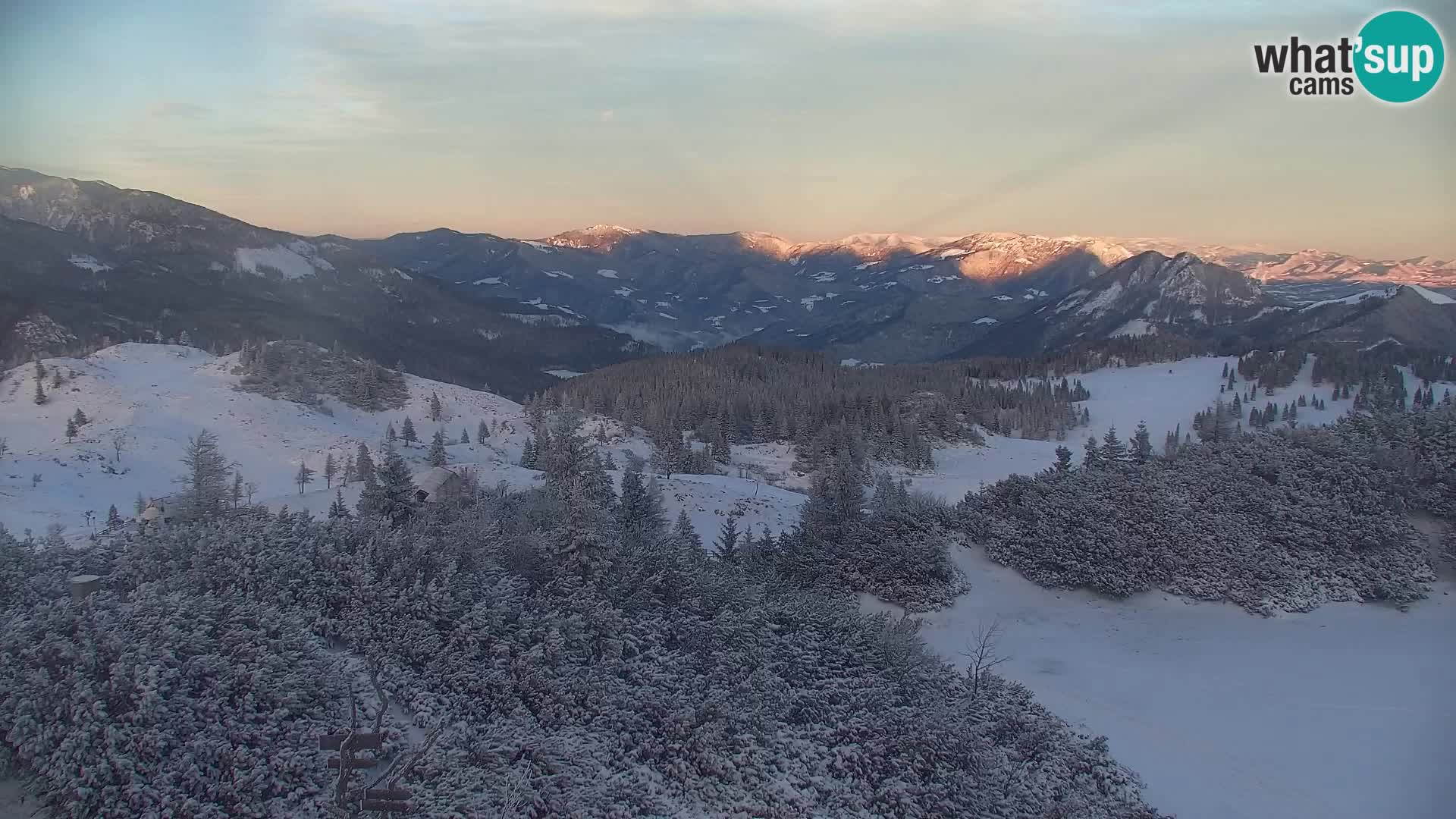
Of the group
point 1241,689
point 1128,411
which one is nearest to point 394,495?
point 1241,689

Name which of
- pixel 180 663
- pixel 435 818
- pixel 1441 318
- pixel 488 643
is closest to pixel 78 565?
pixel 180 663

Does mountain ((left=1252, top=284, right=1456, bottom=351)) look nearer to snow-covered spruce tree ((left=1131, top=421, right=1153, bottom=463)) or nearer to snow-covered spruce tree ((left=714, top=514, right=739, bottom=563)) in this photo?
snow-covered spruce tree ((left=1131, top=421, right=1153, bottom=463))

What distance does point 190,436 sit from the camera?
5859 cm

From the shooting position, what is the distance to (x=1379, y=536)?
1190 inches

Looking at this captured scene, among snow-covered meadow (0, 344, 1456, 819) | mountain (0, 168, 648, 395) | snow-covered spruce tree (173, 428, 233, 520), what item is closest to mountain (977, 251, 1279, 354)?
mountain (0, 168, 648, 395)

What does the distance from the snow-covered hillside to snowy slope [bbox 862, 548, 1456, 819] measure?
13.7 metres

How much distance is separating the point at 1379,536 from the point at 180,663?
116ft

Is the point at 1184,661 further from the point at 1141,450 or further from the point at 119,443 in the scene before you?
the point at 119,443

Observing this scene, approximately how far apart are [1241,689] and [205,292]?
163m

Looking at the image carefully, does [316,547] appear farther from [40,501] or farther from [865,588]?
[40,501]

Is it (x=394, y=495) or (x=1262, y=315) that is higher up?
(x=1262, y=315)

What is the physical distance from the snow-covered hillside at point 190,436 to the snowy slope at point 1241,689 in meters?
13.7

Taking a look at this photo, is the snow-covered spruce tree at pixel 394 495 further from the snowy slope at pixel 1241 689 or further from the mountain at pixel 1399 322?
the mountain at pixel 1399 322

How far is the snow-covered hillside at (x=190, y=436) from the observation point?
134 feet
